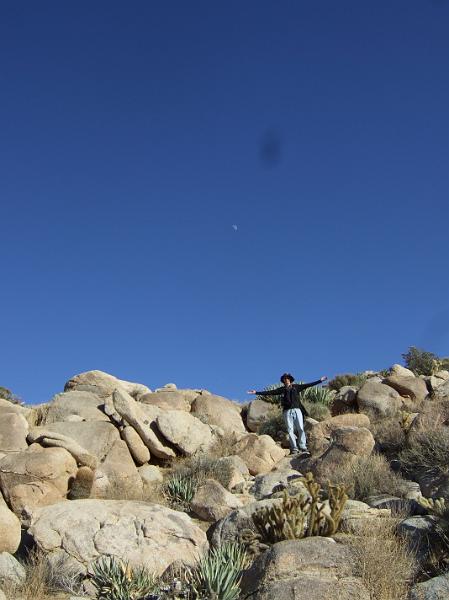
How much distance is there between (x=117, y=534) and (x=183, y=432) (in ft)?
24.1

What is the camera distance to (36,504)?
12211 mm

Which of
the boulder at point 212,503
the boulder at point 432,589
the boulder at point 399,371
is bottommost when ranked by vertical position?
the boulder at point 432,589

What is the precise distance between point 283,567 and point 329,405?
13.9m

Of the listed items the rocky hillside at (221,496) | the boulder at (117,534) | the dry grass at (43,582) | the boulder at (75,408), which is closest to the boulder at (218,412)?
the rocky hillside at (221,496)

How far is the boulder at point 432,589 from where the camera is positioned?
7395 millimetres

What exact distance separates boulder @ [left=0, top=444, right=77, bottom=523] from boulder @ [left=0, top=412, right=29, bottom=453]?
147cm

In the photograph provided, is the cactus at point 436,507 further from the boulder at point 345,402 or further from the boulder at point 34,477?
the boulder at point 345,402

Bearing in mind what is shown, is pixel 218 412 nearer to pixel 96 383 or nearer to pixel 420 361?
pixel 96 383

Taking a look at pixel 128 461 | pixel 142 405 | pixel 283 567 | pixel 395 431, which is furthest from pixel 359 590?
pixel 142 405

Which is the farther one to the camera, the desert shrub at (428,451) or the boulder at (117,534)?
the desert shrub at (428,451)

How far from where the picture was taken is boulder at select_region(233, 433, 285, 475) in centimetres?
1636

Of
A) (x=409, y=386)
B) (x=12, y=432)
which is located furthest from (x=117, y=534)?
(x=409, y=386)

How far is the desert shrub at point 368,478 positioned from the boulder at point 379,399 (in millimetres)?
6005

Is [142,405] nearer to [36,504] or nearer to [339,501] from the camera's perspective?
[36,504]
